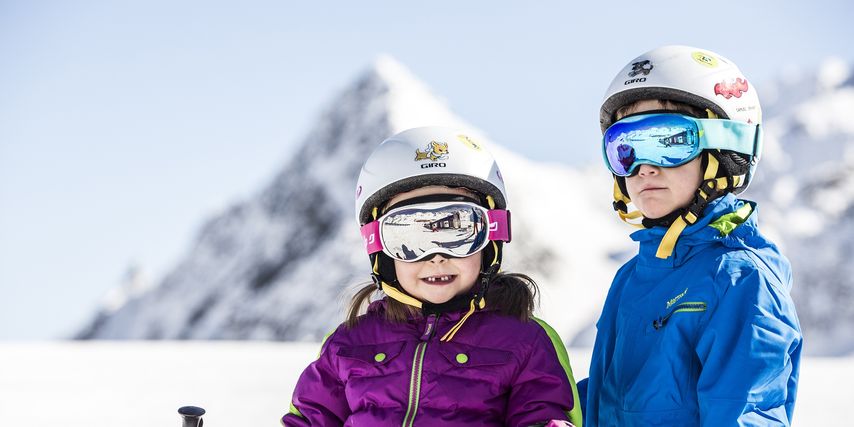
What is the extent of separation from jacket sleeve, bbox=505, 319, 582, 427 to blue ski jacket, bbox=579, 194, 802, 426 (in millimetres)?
265

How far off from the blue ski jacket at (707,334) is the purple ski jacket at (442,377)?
308 millimetres

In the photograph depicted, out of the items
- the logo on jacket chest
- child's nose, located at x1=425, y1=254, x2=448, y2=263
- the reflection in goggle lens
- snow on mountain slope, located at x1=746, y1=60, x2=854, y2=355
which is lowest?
the logo on jacket chest

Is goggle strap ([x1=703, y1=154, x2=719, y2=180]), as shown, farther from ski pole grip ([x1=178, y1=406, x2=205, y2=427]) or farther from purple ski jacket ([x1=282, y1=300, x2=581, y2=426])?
ski pole grip ([x1=178, y1=406, x2=205, y2=427])

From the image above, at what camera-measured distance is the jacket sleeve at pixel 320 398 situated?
318 cm

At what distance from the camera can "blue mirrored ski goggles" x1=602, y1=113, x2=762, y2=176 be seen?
3.12 metres

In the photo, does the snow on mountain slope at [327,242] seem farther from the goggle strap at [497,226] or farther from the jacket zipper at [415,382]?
the jacket zipper at [415,382]

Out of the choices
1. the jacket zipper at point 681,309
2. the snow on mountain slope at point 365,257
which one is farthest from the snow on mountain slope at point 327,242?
the jacket zipper at point 681,309

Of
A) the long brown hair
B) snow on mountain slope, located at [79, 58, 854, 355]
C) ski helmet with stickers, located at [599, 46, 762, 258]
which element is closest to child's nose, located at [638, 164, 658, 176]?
ski helmet with stickers, located at [599, 46, 762, 258]

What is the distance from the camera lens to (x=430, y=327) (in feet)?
10.4

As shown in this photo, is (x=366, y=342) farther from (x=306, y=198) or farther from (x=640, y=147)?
(x=306, y=198)

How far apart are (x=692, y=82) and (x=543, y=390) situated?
1.32 m

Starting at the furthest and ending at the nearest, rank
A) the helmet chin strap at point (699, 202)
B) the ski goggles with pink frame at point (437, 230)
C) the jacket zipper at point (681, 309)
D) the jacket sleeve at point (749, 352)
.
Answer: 1. the ski goggles with pink frame at point (437, 230)
2. the helmet chin strap at point (699, 202)
3. the jacket zipper at point (681, 309)
4. the jacket sleeve at point (749, 352)

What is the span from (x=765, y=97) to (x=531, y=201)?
190 ft

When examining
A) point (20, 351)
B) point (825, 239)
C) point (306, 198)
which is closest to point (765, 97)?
point (825, 239)
